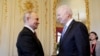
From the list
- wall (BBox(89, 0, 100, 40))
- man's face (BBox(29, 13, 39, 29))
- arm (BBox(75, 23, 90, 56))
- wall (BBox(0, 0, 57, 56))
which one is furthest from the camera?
wall (BBox(89, 0, 100, 40))

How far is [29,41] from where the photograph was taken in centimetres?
231

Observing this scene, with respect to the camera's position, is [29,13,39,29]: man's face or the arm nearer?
the arm

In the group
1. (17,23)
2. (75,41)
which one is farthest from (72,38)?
(17,23)

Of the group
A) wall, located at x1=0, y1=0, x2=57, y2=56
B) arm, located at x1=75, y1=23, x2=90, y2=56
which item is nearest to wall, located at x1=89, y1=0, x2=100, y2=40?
wall, located at x1=0, y1=0, x2=57, y2=56

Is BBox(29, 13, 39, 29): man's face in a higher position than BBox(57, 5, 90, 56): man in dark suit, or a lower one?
higher

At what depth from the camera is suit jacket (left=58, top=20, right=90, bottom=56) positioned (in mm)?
2133

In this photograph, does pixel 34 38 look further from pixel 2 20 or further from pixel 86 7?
pixel 86 7

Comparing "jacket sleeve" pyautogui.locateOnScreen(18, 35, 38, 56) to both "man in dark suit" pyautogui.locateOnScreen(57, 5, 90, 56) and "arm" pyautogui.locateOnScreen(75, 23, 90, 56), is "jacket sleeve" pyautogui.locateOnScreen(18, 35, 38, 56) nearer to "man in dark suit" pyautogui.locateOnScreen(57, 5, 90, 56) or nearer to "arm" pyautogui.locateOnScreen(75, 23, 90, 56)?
"man in dark suit" pyautogui.locateOnScreen(57, 5, 90, 56)

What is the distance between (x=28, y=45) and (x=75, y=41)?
51 cm

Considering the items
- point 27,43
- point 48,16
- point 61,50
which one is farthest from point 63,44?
point 48,16

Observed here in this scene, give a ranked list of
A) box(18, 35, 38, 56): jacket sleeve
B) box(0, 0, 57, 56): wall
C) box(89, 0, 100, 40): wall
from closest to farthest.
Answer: box(18, 35, 38, 56): jacket sleeve, box(0, 0, 57, 56): wall, box(89, 0, 100, 40): wall

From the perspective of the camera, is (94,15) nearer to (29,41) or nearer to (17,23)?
(17,23)

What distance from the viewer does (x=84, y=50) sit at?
212 cm

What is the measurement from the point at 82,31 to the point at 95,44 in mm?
2377
